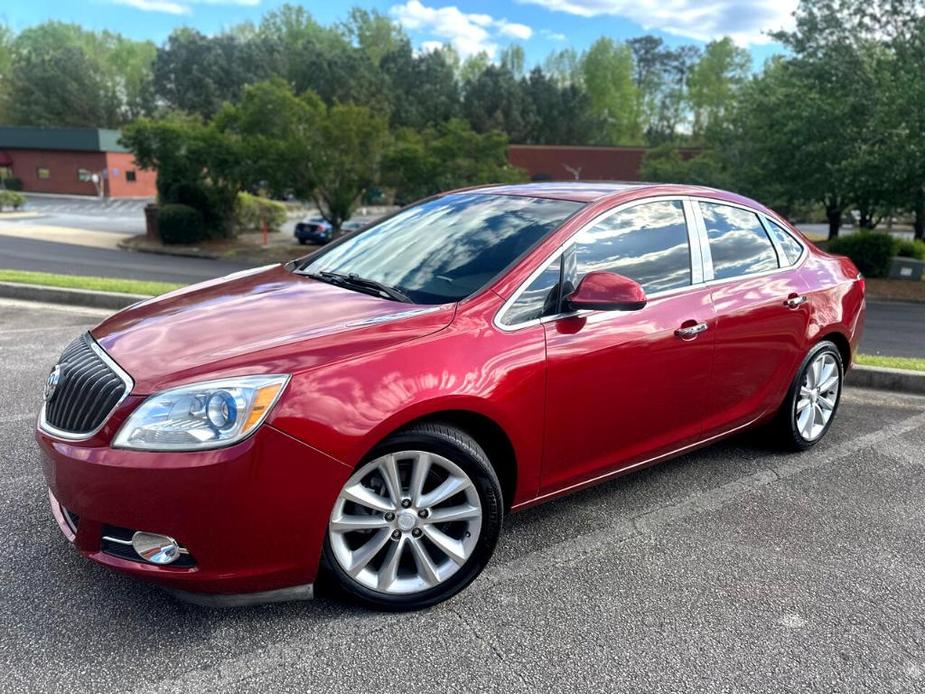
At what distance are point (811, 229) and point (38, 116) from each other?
66.4 meters

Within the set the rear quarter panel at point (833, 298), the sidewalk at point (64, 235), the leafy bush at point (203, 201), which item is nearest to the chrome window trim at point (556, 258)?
the rear quarter panel at point (833, 298)

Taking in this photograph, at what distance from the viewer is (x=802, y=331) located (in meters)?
4.16

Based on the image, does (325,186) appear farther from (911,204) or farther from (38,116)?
(38,116)

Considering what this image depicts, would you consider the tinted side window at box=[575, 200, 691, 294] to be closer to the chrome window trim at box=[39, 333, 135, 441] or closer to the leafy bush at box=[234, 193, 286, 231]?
the chrome window trim at box=[39, 333, 135, 441]

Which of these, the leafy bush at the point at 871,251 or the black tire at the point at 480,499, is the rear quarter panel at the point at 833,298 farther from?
the leafy bush at the point at 871,251

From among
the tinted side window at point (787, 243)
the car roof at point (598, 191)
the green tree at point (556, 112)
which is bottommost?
the tinted side window at point (787, 243)

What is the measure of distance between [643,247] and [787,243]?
1358 mm

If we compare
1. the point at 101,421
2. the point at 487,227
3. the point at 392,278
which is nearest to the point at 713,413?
the point at 487,227

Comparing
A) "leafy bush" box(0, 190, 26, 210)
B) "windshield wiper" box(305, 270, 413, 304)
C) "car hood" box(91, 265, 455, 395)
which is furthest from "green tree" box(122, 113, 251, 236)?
"car hood" box(91, 265, 455, 395)

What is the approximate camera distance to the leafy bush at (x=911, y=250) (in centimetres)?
2052

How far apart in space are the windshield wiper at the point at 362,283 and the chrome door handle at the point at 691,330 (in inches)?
51.3

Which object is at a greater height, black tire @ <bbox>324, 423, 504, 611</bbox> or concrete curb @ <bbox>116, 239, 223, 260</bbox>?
black tire @ <bbox>324, 423, 504, 611</bbox>

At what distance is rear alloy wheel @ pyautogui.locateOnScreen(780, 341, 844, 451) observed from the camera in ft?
14.1

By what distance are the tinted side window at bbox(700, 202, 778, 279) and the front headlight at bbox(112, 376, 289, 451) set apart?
2.47 metres
